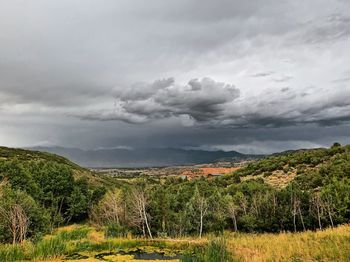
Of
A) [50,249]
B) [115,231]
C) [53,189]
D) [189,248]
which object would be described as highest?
[53,189]

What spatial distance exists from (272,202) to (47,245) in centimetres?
2529

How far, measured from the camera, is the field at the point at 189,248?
15820 mm

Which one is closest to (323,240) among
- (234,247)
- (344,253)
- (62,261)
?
(344,253)

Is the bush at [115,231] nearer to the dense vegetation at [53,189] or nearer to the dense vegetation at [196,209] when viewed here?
the dense vegetation at [196,209]

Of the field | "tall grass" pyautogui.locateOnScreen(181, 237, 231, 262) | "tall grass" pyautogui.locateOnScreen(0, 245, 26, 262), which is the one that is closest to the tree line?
the field

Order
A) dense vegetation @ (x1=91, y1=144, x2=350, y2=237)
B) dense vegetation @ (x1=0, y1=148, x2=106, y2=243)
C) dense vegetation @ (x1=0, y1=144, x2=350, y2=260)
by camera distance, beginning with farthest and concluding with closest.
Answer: dense vegetation @ (x1=0, y1=148, x2=106, y2=243) < dense vegetation @ (x1=91, y1=144, x2=350, y2=237) < dense vegetation @ (x1=0, y1=144, x2=350, y2=260)

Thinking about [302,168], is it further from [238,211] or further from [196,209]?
[196,209]

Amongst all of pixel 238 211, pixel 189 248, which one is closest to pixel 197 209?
pixel 238 211

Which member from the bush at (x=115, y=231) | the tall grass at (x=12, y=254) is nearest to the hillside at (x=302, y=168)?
the bush at (x=115, y=231)

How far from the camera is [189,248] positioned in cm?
2798

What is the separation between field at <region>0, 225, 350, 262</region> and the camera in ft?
51.9

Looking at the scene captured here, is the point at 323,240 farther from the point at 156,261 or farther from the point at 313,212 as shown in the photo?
the point at 313,212

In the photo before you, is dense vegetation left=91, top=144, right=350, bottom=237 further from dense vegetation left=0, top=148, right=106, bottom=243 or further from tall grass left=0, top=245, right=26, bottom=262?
tall grass left=0, top=245, right=26, bottom=262

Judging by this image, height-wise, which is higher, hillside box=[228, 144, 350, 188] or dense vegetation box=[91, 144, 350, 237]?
hillside box=[228, 144, 350, 188]
